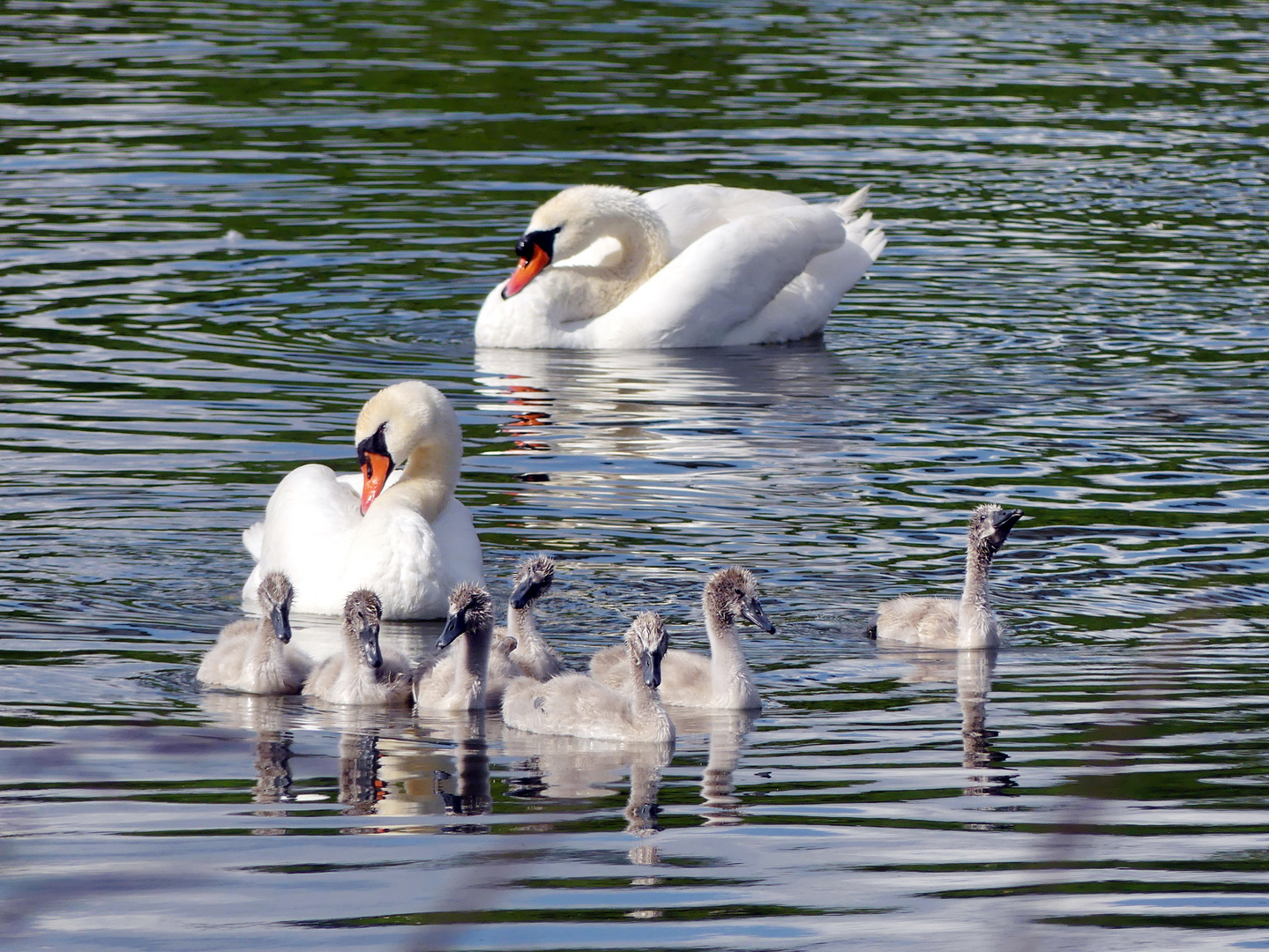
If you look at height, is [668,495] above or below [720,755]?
above

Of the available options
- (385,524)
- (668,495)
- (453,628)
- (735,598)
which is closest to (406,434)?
(385,524)

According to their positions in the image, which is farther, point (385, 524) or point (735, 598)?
point (385, 524)

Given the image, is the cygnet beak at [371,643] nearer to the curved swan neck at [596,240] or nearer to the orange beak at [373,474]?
the orange beak at [373,474]

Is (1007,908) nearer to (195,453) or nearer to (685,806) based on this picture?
(685,806)

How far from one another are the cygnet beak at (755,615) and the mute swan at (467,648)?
0.95m

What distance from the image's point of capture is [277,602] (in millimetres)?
8859

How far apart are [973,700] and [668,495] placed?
364 cm

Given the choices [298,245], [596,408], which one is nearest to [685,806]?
[596,408]

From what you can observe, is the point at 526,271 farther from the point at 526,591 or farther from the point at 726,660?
the point at 726,660

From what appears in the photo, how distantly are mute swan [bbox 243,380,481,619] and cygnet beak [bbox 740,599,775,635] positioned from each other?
172cm

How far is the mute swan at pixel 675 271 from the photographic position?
1695cm

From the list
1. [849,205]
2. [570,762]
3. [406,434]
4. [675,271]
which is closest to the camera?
[570,762]

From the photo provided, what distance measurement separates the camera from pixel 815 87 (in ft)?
94.8

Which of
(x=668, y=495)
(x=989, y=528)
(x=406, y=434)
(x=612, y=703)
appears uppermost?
(x=406, y=434)
